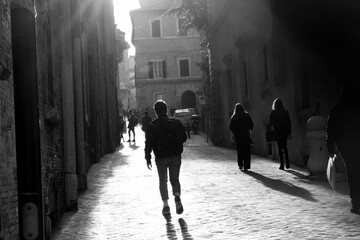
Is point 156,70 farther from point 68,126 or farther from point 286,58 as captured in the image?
point 68,126

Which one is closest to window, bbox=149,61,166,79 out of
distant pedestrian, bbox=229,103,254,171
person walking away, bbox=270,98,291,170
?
Answer: distant pedestrian, bbox=229,103,254,171

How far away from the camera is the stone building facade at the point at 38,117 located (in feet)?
11.1

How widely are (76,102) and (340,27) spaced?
5.45 metres

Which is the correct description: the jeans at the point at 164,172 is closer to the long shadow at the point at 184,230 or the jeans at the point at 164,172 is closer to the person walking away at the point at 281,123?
the long shadow at the point at 184,230

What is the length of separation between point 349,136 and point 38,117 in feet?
19.0

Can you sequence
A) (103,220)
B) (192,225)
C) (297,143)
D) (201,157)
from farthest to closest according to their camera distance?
(201,157), (297,143), (103,220), (192,225)

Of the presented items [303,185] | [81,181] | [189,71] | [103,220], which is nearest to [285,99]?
[303,185]

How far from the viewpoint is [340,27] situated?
13.1m

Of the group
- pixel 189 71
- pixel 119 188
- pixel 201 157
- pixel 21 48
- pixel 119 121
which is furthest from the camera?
pixel 189 71

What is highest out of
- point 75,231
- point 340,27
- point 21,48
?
point 340,27

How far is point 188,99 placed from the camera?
60250mm

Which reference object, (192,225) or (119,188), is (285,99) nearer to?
(119,188)

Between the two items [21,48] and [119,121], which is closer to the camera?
[21,48]

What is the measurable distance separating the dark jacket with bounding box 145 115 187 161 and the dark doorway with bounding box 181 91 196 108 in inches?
1985
